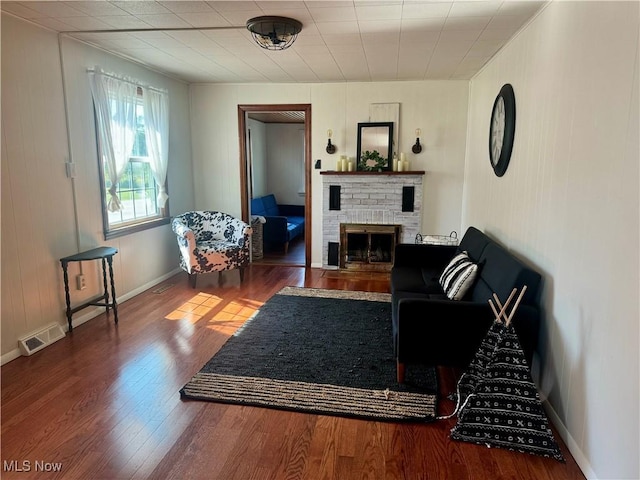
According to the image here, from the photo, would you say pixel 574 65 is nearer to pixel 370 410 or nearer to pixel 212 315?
pixel 370 410

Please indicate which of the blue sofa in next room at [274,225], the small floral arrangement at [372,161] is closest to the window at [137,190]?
the blue sofa in next room at [274,225]

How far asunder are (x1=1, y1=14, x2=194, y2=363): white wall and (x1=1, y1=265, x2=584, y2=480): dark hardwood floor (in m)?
0.45

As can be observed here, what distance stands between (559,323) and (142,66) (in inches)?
175

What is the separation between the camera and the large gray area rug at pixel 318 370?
2381 millimetres

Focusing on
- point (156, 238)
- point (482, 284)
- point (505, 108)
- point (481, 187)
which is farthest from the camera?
point (156, 238)

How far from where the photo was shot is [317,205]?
5449mm

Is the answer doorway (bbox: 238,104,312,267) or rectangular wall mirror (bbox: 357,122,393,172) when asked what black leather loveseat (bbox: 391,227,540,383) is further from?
doorway (bbox: 238,104,312,267)

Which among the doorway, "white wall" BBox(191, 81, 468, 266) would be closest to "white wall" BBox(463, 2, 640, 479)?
"white wall" BBox(191, 81, 468, 266)

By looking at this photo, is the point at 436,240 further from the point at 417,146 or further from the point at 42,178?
the point at 42,178

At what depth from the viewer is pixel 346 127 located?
5223 mm

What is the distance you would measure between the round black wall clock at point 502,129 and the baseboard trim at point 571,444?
70.3 inches

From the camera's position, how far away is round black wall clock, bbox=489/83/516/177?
10.1 feet

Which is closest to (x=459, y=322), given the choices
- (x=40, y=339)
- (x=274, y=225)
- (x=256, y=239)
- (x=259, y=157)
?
(x=40, y=339)

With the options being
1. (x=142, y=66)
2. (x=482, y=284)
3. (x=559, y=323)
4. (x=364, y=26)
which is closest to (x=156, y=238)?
(x=142, y=66)
